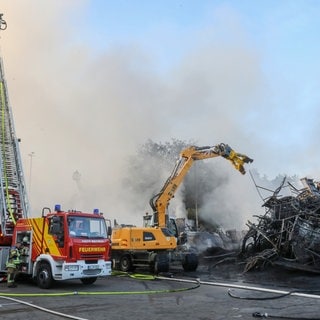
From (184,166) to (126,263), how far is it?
5.46 metres

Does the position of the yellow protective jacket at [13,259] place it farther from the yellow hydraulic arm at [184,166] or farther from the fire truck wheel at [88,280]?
the yellow hydraulic arm at [184,166]

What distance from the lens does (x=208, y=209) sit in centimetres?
5188

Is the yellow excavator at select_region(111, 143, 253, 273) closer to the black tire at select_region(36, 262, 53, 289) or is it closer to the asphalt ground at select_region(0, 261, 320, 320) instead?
the asphalt ground at select_region(0, 261, 320, 320)

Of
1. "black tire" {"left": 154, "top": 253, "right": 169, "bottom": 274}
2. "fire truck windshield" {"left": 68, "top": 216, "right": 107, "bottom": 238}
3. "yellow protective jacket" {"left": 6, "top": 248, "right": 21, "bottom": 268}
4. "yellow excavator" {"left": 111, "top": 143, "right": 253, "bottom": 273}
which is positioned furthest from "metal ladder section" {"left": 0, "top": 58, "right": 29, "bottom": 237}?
"black tire" {"left": 154, "top": 253, "right": 169, "bottom": 274}

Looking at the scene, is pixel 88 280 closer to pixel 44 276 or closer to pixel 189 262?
pixel 44 276

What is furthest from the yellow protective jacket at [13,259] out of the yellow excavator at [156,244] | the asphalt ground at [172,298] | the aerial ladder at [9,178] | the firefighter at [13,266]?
the yellow excavator at [156,244]

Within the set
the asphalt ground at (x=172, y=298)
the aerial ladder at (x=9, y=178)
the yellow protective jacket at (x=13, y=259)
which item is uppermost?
the aerial ladder at (x=9, y=178)

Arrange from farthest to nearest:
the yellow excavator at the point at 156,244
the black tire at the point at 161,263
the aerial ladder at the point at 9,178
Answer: the yellow excavator at the point at 156,244 → the black tire at the point at 161,263 → the aerial ladder at the point at 9,178

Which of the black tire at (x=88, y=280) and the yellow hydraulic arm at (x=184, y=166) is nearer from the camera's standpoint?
the black tire at (x=88, y=280)

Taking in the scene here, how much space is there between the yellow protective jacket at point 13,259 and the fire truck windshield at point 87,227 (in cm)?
201

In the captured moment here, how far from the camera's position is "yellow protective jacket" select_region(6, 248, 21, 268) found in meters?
13.9

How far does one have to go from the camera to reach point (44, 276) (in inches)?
535

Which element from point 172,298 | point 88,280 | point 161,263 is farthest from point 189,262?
point 172,298

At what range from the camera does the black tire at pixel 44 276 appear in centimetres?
1345
